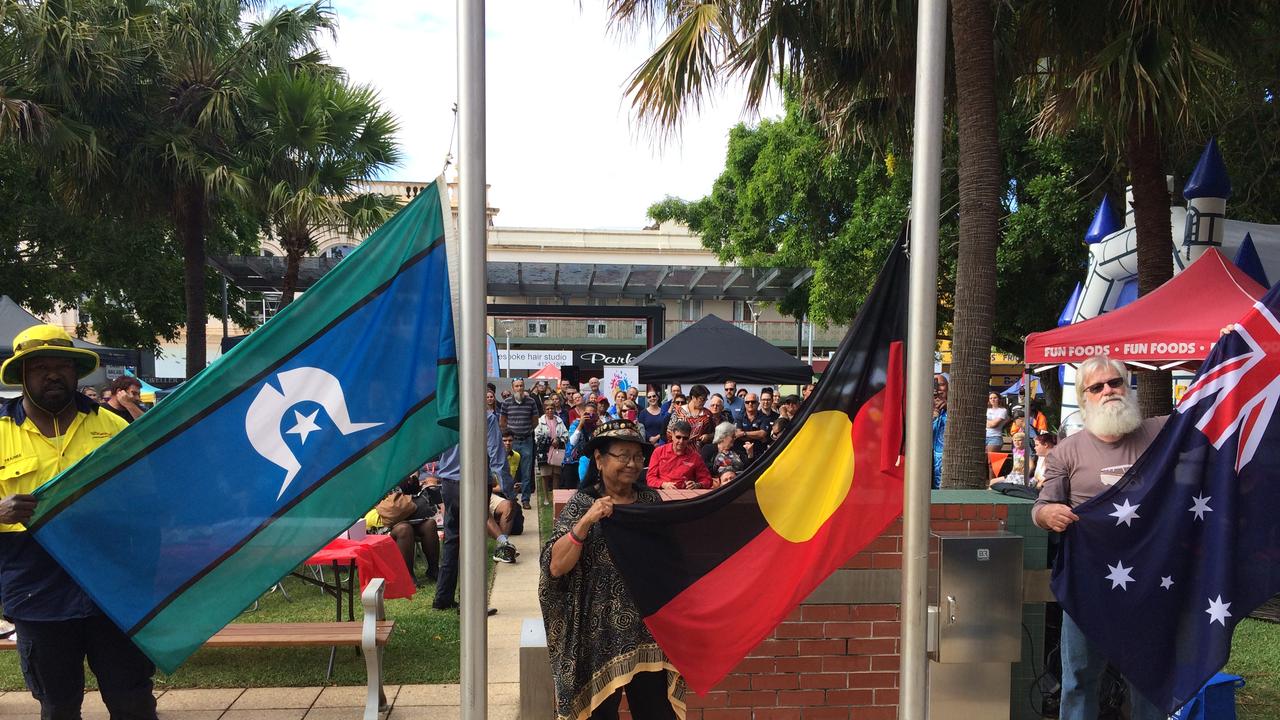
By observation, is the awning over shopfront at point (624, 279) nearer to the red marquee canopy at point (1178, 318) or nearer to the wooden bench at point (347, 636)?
the red marquee canopy at point (1178, 318)

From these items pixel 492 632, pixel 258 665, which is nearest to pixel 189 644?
pixel 258 665

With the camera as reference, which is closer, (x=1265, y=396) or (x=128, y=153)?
(x=1265, y=396)

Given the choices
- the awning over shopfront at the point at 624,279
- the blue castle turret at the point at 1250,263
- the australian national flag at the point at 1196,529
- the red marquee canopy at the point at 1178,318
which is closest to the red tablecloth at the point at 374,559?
the australian national flag at the point at 1196,529

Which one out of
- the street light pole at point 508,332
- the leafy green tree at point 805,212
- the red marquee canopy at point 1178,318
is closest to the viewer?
the red marquee canopy at point 1178,318

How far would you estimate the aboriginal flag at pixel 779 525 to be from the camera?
3.53m

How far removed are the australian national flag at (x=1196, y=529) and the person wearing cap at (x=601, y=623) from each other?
1835 mm

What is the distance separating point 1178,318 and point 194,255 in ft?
47.8

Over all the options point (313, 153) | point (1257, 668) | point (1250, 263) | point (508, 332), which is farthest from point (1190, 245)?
point (508, 332)

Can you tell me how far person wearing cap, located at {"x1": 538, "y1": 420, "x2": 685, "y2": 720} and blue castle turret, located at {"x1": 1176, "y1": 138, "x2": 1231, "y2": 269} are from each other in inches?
353

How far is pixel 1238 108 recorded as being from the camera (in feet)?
40.2

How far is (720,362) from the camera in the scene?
15.2 meters

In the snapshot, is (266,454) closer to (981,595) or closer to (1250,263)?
(981,595)

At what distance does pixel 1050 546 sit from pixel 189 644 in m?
4.11

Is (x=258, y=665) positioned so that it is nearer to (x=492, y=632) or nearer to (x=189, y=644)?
(x=492, y=632)
